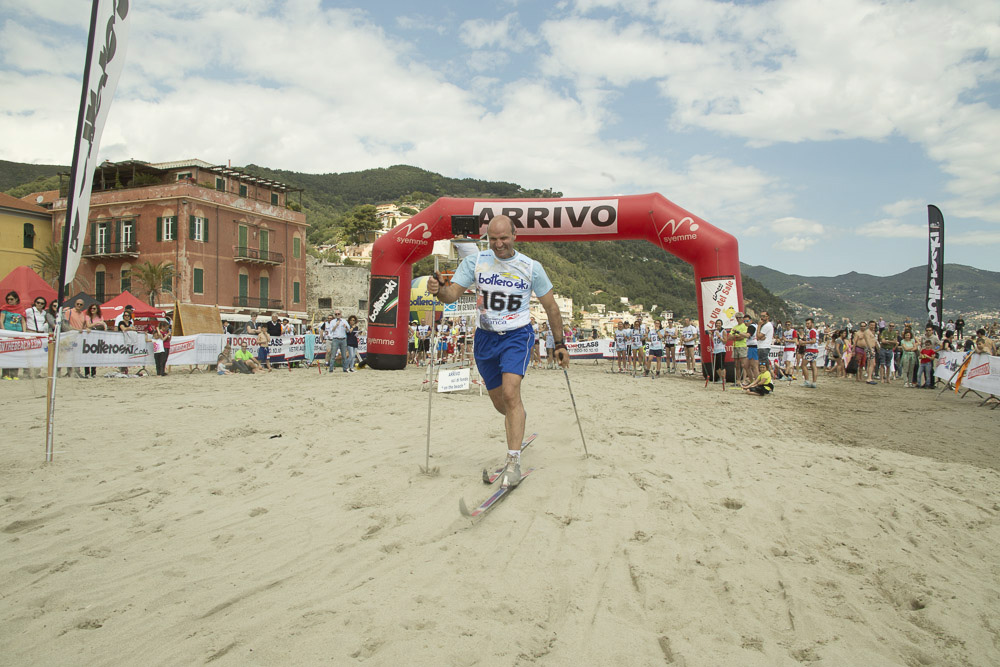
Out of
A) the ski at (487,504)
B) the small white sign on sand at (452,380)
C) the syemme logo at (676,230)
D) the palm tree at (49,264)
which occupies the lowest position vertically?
the ski at (487,504)

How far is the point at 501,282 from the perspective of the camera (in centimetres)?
471

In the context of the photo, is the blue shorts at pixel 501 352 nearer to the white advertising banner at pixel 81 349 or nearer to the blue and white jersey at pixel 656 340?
the white advertising banner at pixel 81 349

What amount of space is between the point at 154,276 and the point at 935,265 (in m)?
40.2

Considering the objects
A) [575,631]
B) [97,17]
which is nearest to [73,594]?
[575,631]

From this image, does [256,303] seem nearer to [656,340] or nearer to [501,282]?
[656,340]

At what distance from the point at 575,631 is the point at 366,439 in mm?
3856

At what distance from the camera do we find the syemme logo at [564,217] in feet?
49.8

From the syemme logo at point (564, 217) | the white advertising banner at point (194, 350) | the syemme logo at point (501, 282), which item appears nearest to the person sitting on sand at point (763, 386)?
the syemme logo at point (564, 217)

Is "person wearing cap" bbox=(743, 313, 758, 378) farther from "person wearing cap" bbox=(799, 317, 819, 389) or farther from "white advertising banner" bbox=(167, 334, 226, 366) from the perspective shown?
"white advertising banner" bbox=(167, 334, 226, 366)

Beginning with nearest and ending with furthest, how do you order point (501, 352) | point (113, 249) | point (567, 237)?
point (501, 352) < point (567, 237) < point (113, 249)

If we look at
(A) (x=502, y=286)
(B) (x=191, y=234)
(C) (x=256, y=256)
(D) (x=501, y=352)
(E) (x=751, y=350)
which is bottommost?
(E) (x=751, y=350)

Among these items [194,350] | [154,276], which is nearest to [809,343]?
[194,350]

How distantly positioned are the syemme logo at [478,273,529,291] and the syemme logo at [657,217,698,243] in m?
11.1

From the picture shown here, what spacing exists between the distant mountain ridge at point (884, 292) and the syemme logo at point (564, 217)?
101570 mm
